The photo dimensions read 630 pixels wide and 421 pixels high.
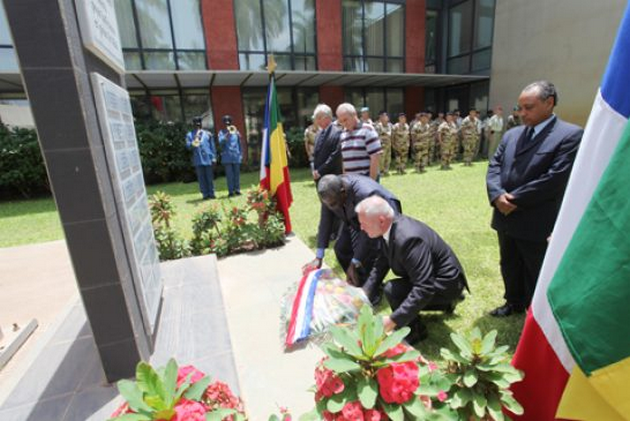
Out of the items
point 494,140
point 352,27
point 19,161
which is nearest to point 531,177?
point 494,140

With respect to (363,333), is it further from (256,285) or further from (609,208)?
(256,285)

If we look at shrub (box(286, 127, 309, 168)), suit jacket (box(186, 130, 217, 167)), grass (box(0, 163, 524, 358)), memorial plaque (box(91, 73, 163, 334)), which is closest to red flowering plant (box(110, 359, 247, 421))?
memorial plaque (box(91, 73, 163, 334))

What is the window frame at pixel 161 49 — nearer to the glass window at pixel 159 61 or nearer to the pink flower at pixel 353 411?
the glass window at pixel 159 61

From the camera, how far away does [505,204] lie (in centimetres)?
243

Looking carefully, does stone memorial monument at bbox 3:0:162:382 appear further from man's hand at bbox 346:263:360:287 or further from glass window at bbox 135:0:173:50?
glass window at bbox 135:0:173:50

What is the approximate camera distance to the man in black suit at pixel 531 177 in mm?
→ 2236

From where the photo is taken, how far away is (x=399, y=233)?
2.28m

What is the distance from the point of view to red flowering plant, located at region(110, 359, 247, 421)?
900mm

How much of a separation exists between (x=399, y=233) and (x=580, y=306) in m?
1.49

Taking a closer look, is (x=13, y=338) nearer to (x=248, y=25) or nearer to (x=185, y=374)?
(x=185, y=374)

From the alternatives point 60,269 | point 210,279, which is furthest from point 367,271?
point 60,269

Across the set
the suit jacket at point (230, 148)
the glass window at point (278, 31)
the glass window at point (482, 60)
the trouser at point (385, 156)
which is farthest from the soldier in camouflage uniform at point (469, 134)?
the suit jacket at point (230, 148)

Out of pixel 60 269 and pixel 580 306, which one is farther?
pixel 60 269

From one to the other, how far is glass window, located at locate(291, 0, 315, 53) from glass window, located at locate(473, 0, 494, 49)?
6699 mm
